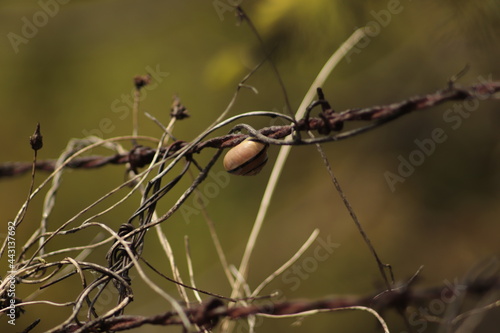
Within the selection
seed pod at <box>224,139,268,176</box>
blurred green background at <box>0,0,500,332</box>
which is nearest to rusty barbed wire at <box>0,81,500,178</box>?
seed pod at <box>224,139,268,176</box>

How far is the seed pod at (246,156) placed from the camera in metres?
1.26

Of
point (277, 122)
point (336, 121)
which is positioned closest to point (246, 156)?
point (336, 121)

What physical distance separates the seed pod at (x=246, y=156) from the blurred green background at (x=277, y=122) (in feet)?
2.26

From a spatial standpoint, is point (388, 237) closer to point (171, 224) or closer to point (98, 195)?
point (171, 224)

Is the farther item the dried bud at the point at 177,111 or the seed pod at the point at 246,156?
the dried bud at the point at 177,111

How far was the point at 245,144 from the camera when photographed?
127 centimetres

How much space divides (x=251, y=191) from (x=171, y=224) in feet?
1.92

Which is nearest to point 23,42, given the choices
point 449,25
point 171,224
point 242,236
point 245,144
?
point 171,224

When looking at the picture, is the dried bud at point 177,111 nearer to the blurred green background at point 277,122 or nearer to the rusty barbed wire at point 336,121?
the rusty barbed wire at point 336,121

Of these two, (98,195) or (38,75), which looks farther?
(38,75)

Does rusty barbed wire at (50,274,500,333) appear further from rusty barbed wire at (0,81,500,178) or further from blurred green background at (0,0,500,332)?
blurred green background at (0,0,500,332)

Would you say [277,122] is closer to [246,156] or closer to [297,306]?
[246,156]

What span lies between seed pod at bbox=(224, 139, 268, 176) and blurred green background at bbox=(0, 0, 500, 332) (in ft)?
2.26

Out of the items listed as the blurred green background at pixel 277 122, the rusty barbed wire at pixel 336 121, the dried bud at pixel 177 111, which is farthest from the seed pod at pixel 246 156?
the blurred green background at pixel 277 122
